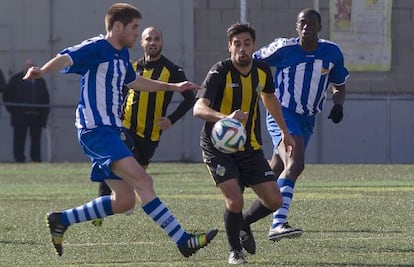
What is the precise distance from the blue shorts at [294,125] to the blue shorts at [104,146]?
2.19m

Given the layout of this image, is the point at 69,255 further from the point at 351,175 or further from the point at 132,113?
the point at 351,175

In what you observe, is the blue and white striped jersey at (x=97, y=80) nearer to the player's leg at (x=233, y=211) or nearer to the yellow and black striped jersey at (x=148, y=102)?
the player's leg at (x=233, y=211)

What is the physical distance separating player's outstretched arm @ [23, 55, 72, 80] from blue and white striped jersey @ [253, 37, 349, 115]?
2.70 metres

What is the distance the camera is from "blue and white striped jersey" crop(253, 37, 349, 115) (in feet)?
37.4

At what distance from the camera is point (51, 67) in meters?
9.01

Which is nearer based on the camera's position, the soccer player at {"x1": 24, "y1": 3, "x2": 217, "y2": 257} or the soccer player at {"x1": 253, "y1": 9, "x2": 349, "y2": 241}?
the soccer player at {"x1": 24, "y1": 3, "x2": 217, "y2": 257}

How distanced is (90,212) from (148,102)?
328cm

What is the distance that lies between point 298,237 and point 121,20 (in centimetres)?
255

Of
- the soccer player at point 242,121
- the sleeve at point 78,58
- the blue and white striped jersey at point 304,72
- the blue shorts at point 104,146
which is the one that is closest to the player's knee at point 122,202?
the blue shorts at point 104,146

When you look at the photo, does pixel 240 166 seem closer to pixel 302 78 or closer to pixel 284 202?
pixel 284 202

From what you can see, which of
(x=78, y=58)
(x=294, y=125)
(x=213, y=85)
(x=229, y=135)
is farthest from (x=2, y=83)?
(x=229, y=135)

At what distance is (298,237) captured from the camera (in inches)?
423

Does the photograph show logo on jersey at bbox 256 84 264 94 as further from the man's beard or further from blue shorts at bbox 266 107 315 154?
blue shorts at bbox 266 107 315 154

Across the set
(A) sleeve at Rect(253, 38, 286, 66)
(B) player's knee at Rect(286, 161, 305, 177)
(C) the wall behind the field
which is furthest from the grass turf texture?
(C) the wall behind the field
